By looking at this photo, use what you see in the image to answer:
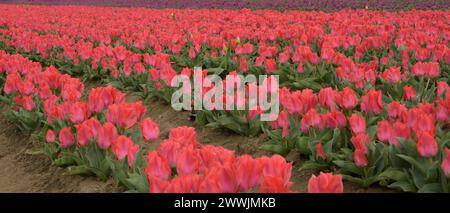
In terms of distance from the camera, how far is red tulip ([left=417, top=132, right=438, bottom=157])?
94.3 inches

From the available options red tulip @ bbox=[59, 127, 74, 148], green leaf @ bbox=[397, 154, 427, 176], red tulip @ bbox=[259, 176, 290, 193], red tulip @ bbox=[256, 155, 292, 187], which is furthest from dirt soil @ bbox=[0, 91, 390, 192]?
red tulip @ bbox=[259, 176, 290, 193]

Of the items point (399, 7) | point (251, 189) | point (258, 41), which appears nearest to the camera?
point (251, 189)

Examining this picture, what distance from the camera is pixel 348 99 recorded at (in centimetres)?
331

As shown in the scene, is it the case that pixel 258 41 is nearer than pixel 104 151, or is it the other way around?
pixel 104 151

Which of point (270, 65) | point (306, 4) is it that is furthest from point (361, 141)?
point (306, 4)

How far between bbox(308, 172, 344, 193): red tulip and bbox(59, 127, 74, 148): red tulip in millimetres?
1874

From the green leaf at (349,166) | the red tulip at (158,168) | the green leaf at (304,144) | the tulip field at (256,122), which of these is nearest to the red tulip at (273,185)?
the tulip field at (256,122)

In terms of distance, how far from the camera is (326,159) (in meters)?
3.17

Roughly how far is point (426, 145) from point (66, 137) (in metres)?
2.16

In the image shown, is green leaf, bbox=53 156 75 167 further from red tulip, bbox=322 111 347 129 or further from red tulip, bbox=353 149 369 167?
red tulip, bbox=353 149 369 167
